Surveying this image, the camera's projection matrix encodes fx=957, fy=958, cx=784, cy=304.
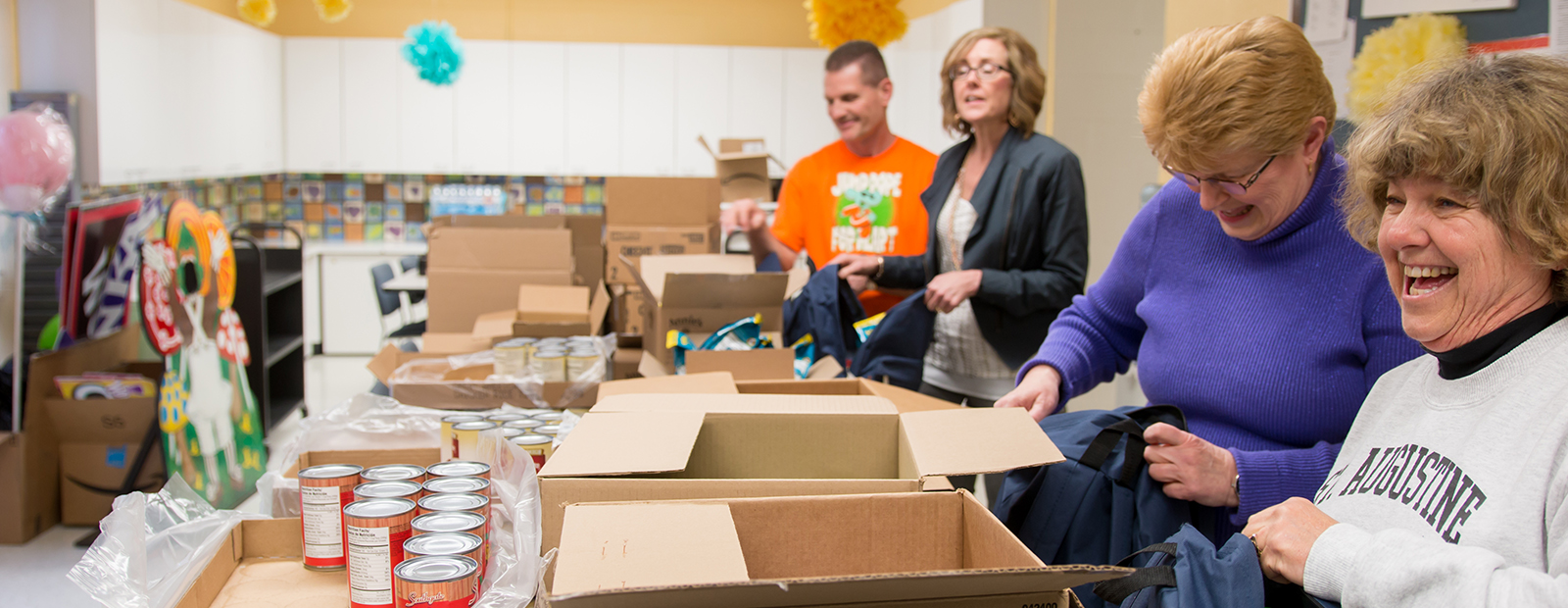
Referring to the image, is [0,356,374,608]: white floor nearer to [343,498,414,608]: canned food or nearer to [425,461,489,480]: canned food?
[425,461,489,480]: canned food

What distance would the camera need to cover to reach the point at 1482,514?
2.85 feet

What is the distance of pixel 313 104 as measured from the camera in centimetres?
712

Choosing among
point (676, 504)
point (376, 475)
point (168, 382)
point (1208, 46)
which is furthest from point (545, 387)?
point (168, 382)

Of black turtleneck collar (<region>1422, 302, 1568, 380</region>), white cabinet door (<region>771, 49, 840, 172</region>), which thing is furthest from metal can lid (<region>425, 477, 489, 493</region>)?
white cabinet door (<region>771, 49, 840, 172</region>)

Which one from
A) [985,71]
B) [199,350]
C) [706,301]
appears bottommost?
[199,350]

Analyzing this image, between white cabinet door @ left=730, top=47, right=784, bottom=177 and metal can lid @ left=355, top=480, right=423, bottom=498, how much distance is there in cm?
621

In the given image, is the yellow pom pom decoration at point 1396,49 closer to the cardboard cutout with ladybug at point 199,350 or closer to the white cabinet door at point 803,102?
the cardboard cutout with ladybug at point 199,350

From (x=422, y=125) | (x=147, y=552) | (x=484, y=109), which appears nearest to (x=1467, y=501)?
(x=147, y=552)

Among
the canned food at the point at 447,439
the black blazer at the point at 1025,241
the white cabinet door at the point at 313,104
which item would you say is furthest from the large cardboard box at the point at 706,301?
the white cabinet door at the point at 313,104

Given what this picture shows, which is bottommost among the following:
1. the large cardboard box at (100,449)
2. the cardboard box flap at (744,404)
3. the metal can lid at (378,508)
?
the large cardboard box at (100,449)

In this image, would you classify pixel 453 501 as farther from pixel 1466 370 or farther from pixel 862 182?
pixel 862 182

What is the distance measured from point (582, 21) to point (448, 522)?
697cm

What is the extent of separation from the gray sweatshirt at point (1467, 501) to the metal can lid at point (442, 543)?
0.88 m

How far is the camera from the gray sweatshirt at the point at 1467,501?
2.66 ft
